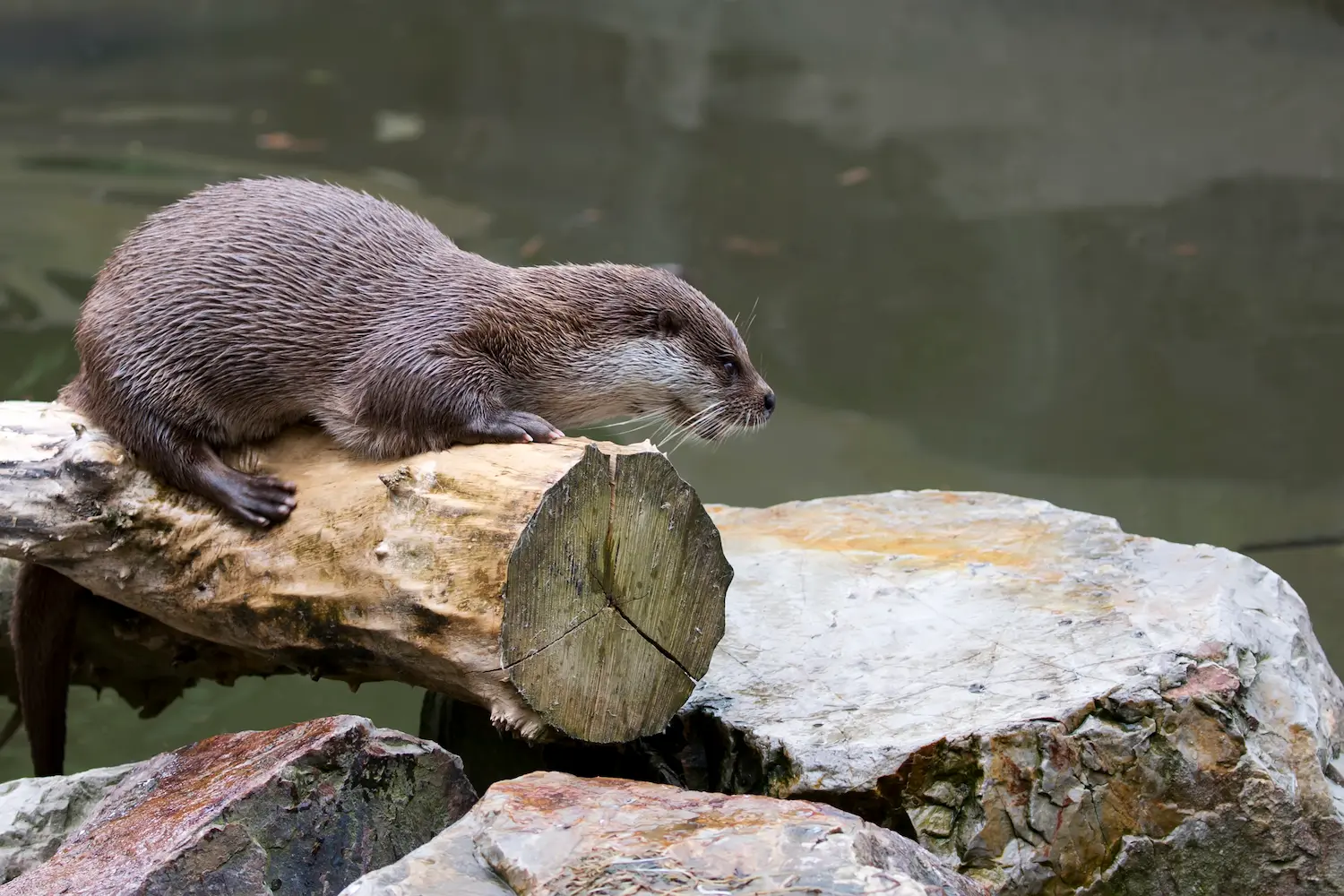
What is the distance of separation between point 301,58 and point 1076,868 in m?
7.42

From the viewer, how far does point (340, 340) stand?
8.57ft

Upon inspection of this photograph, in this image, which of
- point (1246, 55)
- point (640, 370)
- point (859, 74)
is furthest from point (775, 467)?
point (1246, 55)

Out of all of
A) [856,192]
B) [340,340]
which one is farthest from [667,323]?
[856,192]

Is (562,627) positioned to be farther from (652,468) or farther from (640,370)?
(640,370)

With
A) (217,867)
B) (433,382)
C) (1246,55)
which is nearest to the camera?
(217,867)

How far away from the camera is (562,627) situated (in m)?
2.09

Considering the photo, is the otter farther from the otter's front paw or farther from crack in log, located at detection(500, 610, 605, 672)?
crack in log, located at detection(500, 610, 605, 672)

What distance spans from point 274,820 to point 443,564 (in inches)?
17.5

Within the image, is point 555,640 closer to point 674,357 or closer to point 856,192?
point 674,357

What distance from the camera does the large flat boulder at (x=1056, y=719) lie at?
7.26ft

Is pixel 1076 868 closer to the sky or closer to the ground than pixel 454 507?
closer to the ground

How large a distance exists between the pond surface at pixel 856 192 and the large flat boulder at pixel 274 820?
63.3 inches

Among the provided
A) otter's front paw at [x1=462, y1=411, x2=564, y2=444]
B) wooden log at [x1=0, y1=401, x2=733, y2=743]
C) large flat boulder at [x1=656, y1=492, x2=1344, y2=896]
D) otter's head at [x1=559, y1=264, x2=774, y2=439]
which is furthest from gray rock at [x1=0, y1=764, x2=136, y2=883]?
otter's head at [x1=559, y1=264, x2=774, y2=439]

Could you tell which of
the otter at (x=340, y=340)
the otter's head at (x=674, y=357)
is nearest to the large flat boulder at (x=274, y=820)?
the otter at (x=340, y=340)
